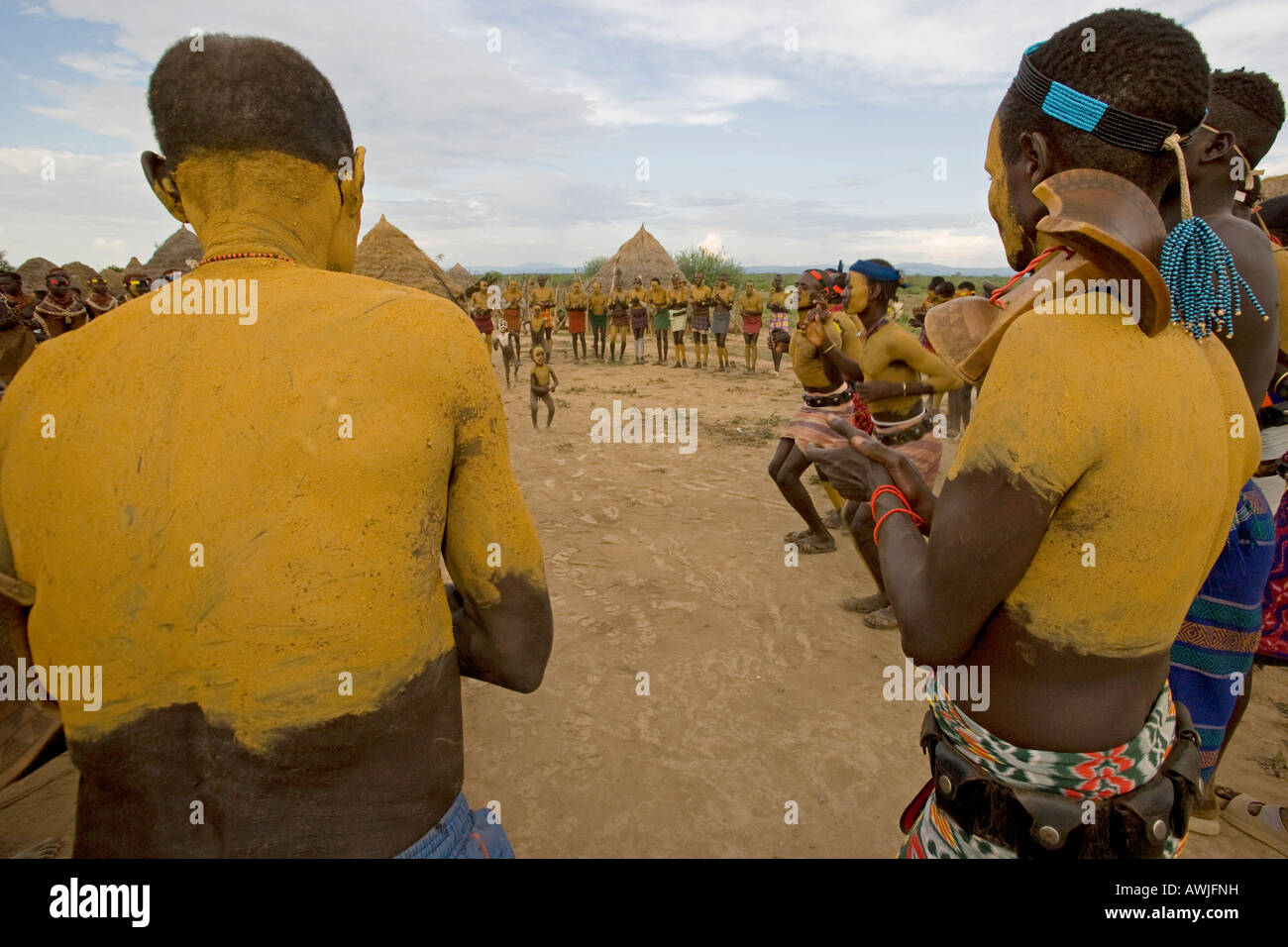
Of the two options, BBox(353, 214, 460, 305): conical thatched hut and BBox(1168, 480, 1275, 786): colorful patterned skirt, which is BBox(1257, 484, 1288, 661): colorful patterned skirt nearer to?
BBox(1168, 480, 1275, 786): colorful patterned skirt

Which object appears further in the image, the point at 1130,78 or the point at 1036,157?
the point at 1036,157

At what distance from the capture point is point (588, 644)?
463 centimetres

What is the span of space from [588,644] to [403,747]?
350cm

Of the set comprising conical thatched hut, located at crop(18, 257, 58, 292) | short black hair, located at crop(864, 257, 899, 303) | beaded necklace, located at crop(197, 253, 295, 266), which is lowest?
beaded necklace, located at crop(197, 253, 295, 266)

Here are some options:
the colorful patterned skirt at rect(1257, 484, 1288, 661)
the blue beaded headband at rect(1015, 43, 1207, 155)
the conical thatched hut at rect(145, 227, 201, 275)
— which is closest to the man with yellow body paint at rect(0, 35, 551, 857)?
the blue beaded headband at rect(1015, 43, 1207, 155)

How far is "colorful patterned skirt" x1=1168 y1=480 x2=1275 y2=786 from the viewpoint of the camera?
2518 millimetres

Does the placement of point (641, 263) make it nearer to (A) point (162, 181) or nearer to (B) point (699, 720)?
(B) point (699, 720)

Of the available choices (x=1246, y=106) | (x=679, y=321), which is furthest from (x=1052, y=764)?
(x=679, y=321)

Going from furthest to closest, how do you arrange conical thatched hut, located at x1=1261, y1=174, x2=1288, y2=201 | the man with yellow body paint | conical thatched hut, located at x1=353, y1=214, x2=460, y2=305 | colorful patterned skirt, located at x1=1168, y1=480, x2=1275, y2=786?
conical thatched hut, located at x1=353, y1=214, x2=460, y2=305, conical thatched hut, located at x1=1261, y1=174, x2=1288, y2=201, colorful patterned skirt, located at x1=1168, y1=480, x2=1275, y2=786, the man with yellow body paint

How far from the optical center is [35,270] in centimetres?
2459

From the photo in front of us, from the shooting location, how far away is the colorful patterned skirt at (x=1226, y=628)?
2.52m

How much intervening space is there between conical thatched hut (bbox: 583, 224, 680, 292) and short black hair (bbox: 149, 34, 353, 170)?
1204 inches

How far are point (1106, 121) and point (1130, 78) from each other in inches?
3.0
